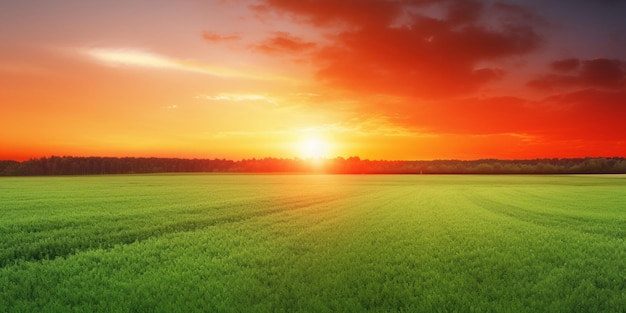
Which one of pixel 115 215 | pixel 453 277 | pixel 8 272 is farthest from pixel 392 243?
pixel 115 215

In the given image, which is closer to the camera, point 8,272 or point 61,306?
point 61,306

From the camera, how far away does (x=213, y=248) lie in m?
→ 14.3

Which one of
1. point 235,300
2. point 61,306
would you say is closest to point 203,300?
point 235,300

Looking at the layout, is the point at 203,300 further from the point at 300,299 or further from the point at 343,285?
the point at 343,285

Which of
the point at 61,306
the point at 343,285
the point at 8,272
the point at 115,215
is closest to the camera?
the point at 61,306

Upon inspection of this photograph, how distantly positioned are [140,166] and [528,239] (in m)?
141

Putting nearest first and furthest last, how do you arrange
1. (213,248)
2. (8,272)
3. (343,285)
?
(343,285), (8,272), (213,248)

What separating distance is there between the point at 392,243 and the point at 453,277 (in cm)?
465

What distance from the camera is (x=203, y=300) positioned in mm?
9008

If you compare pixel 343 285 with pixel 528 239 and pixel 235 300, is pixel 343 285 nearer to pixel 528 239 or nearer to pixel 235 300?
pixel 235 300

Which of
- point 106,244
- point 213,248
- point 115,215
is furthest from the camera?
point 115,215

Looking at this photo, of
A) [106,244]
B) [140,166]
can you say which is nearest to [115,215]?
[106,244]

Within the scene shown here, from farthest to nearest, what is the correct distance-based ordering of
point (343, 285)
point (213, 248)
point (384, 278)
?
point (213, 248) < point (384, 278) < point (343, 285)

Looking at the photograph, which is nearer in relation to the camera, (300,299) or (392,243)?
(300,299)
